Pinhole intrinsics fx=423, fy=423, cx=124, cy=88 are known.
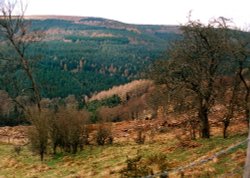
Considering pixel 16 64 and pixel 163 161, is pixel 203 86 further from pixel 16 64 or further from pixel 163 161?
pixel 16 64

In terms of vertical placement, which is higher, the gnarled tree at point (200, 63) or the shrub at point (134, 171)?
the gnarled tree at point (200, 63)

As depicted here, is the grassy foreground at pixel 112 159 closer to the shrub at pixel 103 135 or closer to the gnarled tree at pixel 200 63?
the shrub at pixel 103 135

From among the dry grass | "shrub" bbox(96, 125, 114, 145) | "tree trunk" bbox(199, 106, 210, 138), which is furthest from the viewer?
"shrub" bbox(96, 125, 114, 145)

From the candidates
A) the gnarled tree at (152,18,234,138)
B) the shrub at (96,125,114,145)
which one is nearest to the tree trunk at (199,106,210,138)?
the gnarled tree at (152,18,234,138)

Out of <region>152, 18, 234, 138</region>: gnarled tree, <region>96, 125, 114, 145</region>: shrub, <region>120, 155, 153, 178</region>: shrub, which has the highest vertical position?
<region>152, 18, 234, 138</region>: gnarled tree

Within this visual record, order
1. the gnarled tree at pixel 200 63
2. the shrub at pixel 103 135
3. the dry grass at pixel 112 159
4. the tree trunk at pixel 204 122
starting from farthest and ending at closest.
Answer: the shrub at pixel 103 135 < the tree trunk at pixel 204 122 < the gnarled tree at pixel 200 63 < the dry grass at pixel 112 159

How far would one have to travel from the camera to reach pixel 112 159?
20656 millimetres

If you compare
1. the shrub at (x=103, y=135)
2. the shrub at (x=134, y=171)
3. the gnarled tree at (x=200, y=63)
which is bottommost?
the shrub at (x=103, y=135)

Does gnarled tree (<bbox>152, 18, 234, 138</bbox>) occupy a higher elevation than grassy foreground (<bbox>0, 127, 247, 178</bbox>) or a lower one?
higher

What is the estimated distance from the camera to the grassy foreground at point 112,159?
14.4 metres

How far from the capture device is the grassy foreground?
14.4 meters

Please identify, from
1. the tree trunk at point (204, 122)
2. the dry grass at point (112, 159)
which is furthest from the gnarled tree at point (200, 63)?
the dry grass at point (112, 159)

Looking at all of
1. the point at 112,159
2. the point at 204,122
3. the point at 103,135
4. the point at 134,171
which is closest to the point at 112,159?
the point at 112,159

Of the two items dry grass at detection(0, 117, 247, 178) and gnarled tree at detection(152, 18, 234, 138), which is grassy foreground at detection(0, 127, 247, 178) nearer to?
dry grass at detection(0, 117, 247, 178)
